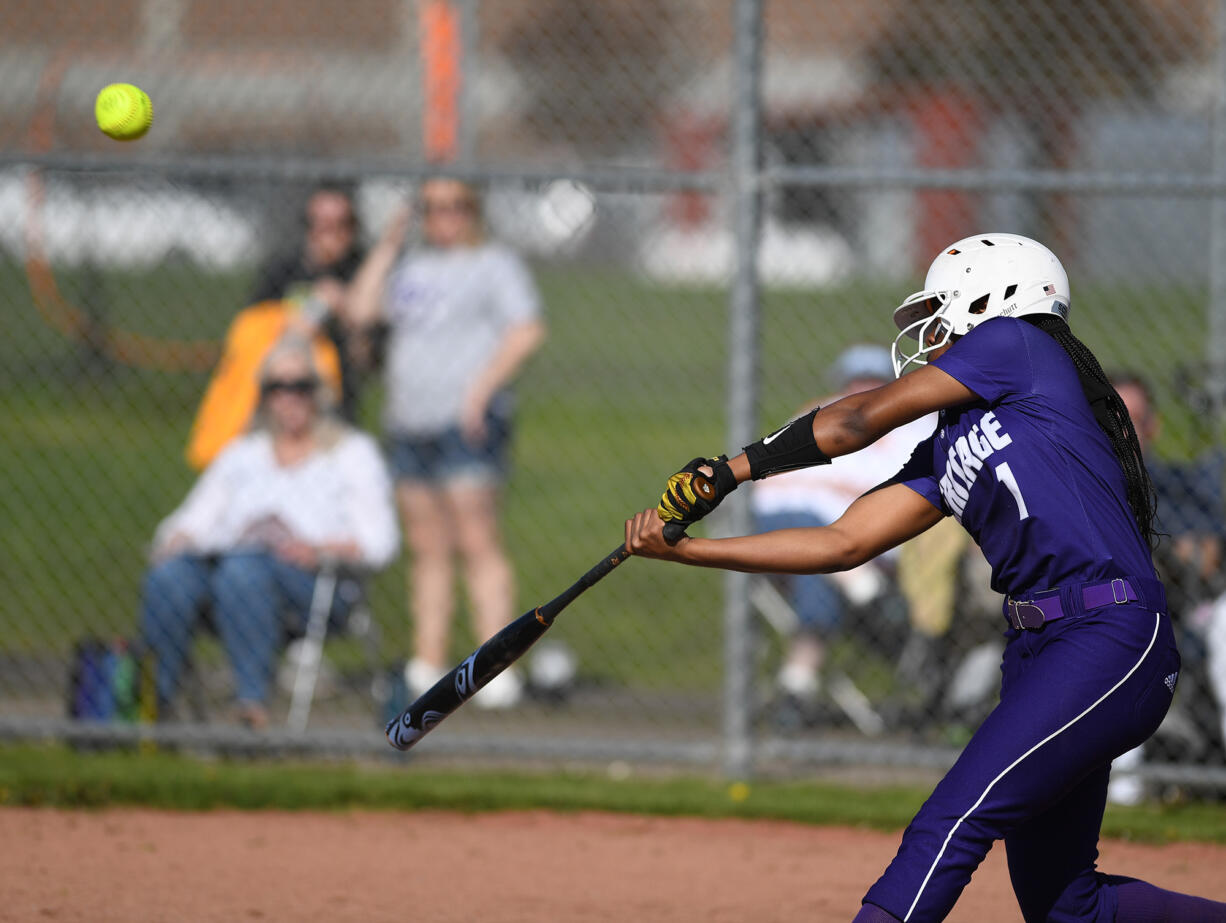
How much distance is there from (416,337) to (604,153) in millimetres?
12087

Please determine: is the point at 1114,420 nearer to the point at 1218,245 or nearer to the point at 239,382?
the point at 239,382

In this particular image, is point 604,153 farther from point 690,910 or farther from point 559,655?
point 690,910

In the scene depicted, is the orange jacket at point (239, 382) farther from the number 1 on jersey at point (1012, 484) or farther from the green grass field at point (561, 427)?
the number 1 on jersey at point (1012, 484)

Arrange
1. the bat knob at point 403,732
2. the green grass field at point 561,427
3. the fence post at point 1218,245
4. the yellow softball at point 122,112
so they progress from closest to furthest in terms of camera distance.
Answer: the bat knob at point 403,732 → the yellow softball at point 122,112 → the fence post at point 1218,245 → the green grass field at point 561,427

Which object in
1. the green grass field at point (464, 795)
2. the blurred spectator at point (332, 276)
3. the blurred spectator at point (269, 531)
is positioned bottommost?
the green grass field at point (464, 795)

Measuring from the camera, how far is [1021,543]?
308 cm

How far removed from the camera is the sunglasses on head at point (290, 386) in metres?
6.17

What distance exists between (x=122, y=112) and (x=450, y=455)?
2296 millimetres

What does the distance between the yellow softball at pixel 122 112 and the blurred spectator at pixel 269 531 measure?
5.10 feet

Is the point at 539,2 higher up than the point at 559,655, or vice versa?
the point at 539,2

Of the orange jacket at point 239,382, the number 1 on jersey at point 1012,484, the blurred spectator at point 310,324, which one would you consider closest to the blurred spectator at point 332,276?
the blurred spectator at point 310,324

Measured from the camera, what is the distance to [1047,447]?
3.05 meters

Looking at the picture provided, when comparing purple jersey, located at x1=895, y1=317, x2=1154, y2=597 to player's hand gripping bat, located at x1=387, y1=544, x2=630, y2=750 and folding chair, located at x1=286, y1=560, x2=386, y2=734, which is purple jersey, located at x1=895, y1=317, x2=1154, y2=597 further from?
folding chair, located at x1=286, y1=560, x2=386, y2=734

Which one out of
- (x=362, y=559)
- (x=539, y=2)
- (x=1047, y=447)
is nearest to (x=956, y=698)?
(x=362, y=559)
